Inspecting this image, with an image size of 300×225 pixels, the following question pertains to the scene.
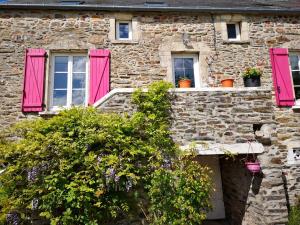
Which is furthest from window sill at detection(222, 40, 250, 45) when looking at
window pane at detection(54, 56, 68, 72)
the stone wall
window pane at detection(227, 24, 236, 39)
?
window pane at detection(54, 56, 68, 72)

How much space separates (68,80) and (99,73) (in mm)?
838

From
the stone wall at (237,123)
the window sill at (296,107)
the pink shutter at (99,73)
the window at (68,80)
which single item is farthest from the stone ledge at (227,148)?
the window at (68,80)

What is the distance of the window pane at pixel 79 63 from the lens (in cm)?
709

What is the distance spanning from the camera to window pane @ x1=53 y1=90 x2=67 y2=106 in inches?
270

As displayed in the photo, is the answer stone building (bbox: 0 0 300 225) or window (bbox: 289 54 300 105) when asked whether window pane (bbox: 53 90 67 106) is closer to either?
stone building (bbox: 0 0 300 225)

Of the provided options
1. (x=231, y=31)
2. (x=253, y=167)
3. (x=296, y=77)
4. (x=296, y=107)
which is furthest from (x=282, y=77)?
(x=253, y=167)

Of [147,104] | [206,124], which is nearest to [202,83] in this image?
[206,124]

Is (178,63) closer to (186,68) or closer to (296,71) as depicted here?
(186,68)

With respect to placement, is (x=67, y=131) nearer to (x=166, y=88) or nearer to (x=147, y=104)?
(x=147, y=104)

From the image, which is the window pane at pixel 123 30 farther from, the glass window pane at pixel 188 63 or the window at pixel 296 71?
the window at pixel 296 71

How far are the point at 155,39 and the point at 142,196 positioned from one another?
441 centimetres

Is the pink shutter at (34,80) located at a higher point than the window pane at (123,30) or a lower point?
lower

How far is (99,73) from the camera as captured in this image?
6883 mm

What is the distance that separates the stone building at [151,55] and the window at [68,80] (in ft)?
0.08
